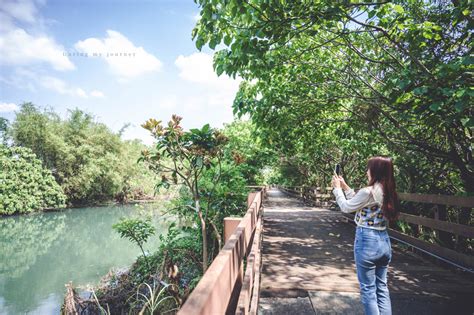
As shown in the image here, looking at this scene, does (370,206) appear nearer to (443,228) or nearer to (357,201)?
(357,201)

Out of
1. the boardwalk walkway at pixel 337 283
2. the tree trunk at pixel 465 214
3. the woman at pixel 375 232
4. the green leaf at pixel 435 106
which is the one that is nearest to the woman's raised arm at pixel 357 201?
the woman at pixel 375 232

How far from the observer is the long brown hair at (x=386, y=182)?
2.74 metres

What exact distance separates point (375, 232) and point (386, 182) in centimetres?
49

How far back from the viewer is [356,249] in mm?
2844

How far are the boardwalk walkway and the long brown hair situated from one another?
1.36 m

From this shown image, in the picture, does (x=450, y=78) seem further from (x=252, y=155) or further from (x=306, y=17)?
(x=252, y=155)

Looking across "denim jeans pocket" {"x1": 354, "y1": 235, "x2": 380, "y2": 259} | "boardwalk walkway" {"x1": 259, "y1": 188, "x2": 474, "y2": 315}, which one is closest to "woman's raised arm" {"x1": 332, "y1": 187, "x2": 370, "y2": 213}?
"denim jeans pocket" {"x1": 354, "y1": 235, "x2": 380, "y2": 259}

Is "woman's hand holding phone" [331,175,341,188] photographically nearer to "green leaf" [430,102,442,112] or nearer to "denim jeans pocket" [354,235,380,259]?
"denim jeans pocket" [354,235,380,259]

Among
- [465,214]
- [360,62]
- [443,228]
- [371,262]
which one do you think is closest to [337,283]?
[371,262]

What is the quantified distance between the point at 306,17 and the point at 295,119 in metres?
4.77

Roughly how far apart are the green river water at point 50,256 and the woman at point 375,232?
33.3 ft

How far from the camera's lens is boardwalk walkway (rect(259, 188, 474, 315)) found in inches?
136

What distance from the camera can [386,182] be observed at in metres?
2.80

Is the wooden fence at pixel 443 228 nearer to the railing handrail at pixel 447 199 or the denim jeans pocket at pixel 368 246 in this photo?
the railing handrail at pixel 447 199
